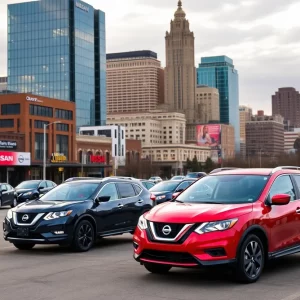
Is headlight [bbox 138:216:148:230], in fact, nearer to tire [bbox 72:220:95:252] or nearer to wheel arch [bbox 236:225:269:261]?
Result: wheel arch [bbox 236:225:269:261]

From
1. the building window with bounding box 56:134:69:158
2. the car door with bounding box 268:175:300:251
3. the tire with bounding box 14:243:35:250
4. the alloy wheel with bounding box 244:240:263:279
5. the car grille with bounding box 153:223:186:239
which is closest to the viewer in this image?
the car grille with bounding box 153:223:186:239

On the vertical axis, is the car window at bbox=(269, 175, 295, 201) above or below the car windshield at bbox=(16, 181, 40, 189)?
above

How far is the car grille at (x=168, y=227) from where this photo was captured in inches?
322

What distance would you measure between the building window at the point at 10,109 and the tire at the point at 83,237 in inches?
3012

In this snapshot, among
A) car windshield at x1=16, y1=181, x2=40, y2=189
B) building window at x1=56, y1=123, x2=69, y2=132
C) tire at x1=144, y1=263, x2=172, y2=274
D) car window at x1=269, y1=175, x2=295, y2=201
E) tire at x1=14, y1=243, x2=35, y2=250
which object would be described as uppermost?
building window at x1=56, y1=123, x2=69, y2=132

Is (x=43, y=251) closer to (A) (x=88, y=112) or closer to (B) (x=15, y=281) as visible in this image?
(B) (x=15, y=281)

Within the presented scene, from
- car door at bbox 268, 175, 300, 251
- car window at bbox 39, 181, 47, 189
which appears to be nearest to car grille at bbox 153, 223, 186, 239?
car door at bbox 268, 175, 300, 251

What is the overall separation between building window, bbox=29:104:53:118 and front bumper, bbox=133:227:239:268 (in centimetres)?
8126

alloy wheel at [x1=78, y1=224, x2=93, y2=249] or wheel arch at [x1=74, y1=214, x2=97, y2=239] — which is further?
alloy wheel at [x1=78, y1=224, x2=93, y2=249]

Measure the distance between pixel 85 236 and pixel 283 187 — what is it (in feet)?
15.7

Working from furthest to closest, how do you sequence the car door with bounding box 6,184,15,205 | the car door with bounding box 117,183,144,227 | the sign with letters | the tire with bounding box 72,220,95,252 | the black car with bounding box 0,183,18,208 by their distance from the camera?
the sign with letters, the car door with bounding box 6,184,15,205, the black car with bounding box 0,183,18,208, the car door with bounding box 117,183,144,227, the tire with bounding box 72,220,95,252

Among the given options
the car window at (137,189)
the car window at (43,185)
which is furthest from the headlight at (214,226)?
the car window at (43,185)

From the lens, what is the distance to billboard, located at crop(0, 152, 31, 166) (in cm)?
7088

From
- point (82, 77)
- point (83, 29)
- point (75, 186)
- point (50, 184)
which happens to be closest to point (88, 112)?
point (82, 77)
